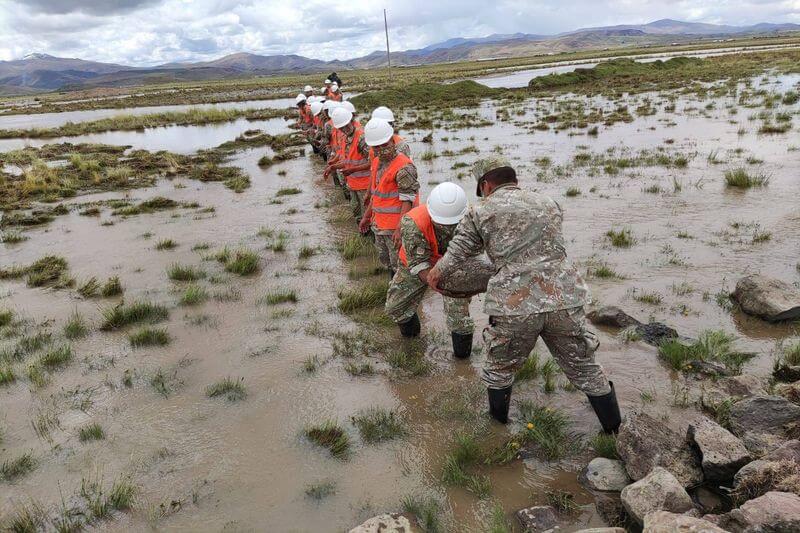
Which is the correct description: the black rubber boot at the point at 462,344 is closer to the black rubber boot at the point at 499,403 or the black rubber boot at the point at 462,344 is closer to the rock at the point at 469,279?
the rock at the point at 469,279

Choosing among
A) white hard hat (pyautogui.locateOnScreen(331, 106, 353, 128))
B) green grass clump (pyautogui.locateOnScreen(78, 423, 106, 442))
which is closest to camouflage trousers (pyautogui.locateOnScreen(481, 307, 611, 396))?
green grass clump (pyautogui.locateOnScreen(78, 423, 106, 442))

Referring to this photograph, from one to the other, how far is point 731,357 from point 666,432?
1765 millimetres

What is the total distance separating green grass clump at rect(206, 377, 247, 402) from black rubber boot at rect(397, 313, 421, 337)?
1738 millimetres

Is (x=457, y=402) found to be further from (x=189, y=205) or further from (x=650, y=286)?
(x=189, y=205)

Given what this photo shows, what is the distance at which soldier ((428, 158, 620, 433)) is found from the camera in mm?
3244

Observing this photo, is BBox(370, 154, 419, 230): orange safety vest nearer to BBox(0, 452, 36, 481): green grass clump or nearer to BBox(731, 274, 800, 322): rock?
BBox(731, 274, 800, 322): rock

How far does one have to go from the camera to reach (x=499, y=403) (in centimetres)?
383

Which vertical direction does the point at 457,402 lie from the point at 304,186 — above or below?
below

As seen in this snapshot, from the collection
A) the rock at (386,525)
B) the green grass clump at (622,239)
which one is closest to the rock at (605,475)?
the rock at (386,525)

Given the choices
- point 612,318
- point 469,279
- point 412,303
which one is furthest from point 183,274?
point 612,318

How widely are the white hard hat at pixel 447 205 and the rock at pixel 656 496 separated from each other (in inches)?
93.0

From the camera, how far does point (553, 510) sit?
3.07 metres

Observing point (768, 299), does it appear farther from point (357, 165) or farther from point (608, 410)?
point (357, 165)

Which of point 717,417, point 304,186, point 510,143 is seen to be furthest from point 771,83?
point 717,417
